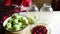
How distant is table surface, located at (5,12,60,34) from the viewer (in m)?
0.93

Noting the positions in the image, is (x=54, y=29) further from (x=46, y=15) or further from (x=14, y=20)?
(x=14, y=20)

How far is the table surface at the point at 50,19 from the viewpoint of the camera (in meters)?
0.93

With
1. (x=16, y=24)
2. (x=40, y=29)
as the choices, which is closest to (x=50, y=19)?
(x=40, y=29)

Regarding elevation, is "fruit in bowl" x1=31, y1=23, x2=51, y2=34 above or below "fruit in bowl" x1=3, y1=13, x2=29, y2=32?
below

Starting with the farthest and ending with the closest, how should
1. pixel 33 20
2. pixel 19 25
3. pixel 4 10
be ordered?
pixel 4 10, pixel 33 20, pixel 19 25

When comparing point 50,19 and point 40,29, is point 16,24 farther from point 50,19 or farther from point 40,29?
point 50,19

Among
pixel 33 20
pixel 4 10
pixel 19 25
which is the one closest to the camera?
pixel 19 25

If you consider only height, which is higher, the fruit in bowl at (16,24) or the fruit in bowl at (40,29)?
the fruit in bowl at (16,24)

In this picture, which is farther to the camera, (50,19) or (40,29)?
(50,19)

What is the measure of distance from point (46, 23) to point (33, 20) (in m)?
0.09

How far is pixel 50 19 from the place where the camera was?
3.38 ft

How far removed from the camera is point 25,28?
0.90 metres

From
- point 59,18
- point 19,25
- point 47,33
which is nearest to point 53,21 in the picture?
point 59,18

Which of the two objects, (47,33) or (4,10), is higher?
(4,10)
